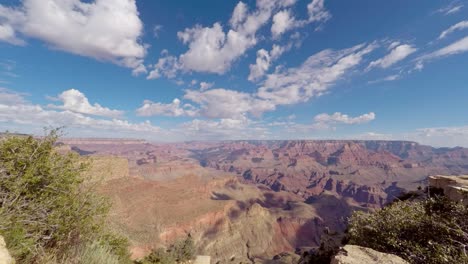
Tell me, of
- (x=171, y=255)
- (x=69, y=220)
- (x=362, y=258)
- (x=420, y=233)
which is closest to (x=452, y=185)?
(x=420, y=233)

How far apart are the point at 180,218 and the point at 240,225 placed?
24589mm

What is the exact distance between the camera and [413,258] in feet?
21.8

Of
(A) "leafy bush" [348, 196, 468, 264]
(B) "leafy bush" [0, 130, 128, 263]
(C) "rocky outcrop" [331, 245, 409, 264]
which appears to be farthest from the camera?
(A) "leafy bush" [348, 196, 468, 264]

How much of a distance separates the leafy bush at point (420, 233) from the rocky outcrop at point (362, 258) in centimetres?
104

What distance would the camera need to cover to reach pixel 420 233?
802 centimetres

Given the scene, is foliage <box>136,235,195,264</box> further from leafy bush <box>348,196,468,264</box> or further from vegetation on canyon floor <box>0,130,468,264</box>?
leafy bush <box>348,196,468,264</box>

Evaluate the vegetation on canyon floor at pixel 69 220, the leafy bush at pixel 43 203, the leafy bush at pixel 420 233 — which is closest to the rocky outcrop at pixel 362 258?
the leafy bush at pixel 420 233

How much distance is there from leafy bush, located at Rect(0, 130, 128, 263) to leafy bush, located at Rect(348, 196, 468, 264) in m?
10.2

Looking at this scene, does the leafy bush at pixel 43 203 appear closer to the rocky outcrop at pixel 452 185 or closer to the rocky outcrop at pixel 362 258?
the rocky outcrop at pixel 362 258

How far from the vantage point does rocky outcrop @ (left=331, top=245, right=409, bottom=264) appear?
5488 mm

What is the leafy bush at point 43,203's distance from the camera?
19.9ft

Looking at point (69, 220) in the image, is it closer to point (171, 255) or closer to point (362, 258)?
point (362, 258)

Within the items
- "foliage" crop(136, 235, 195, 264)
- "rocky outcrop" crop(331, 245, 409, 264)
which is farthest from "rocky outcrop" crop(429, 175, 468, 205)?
"foliage" crop(136, 235, 195, 264)

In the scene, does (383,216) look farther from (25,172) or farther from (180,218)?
(180,218)
